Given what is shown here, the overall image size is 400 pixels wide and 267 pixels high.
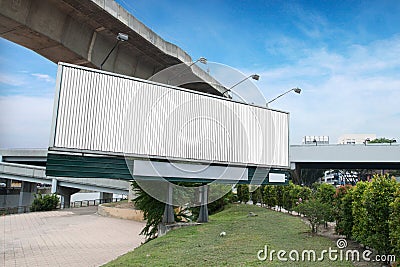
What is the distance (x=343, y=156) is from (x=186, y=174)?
97.2ft

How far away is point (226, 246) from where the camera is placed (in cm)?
791

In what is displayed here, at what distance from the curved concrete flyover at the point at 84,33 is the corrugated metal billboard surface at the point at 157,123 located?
1.73 metres

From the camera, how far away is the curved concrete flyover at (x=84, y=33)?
26.9 feet

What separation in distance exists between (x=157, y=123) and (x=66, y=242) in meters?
8.51

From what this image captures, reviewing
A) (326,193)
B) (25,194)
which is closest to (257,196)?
(326,193)

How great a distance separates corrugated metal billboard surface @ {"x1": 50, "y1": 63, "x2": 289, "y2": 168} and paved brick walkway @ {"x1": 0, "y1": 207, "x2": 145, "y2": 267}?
4.26 metres

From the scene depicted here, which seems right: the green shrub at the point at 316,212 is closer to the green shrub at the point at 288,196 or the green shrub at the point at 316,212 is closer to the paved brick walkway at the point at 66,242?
the paved brick walkway at the point at 66,242

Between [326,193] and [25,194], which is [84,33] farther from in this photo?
[25,194]

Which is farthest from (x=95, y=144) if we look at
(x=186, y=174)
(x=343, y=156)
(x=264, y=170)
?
(x=343, y=156)

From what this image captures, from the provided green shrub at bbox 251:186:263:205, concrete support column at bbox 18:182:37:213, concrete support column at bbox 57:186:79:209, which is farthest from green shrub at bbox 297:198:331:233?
concrete support column at bbox 18:182:37:213

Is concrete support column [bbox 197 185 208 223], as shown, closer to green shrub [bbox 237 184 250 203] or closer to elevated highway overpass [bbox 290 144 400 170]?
green shrub [bbox 237 184 250 203]

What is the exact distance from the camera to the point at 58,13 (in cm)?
873

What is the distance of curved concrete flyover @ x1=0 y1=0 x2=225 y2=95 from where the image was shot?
8.20m

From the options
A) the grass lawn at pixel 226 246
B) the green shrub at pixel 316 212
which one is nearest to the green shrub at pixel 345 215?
the green shrub at pixel 316 212
